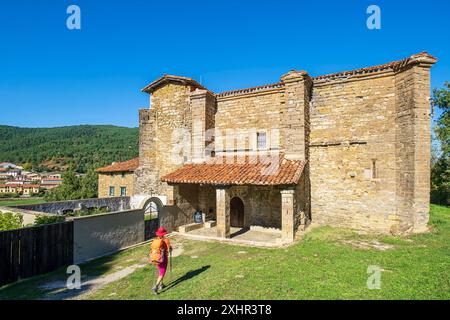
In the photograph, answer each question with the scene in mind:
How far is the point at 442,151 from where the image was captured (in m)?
19.7

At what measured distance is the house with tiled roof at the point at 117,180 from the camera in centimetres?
2616

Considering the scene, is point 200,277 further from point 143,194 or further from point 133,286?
point 143,194

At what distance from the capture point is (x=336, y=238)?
970 cm

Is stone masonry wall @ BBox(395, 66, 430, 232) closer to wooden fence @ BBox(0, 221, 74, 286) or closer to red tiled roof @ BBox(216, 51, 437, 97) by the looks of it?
red tiled roof @ BBox(216, 51, 437, 97)

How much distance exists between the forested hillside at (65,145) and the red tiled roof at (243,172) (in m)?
67.4

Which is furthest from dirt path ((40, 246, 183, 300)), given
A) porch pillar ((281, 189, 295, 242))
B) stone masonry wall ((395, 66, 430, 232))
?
stone masonry wall ((395, 66, 430, 232))

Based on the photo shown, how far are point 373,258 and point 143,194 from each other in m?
12.7

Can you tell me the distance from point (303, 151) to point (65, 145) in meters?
113

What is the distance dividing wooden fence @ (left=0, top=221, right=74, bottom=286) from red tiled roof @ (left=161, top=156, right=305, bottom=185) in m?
5.08

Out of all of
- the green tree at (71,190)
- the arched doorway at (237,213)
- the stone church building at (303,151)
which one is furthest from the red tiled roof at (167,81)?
the green tree at (71,190)

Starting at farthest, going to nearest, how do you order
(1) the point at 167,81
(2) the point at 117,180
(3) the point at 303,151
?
(2) the point at 117,180, (1) the point at 167,81, (3) the point at 303,151

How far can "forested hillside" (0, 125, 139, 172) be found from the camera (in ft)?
279

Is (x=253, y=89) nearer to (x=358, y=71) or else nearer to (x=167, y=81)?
(x=358, y=71)

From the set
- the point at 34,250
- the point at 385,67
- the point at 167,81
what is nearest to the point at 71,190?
the point at 167,81
